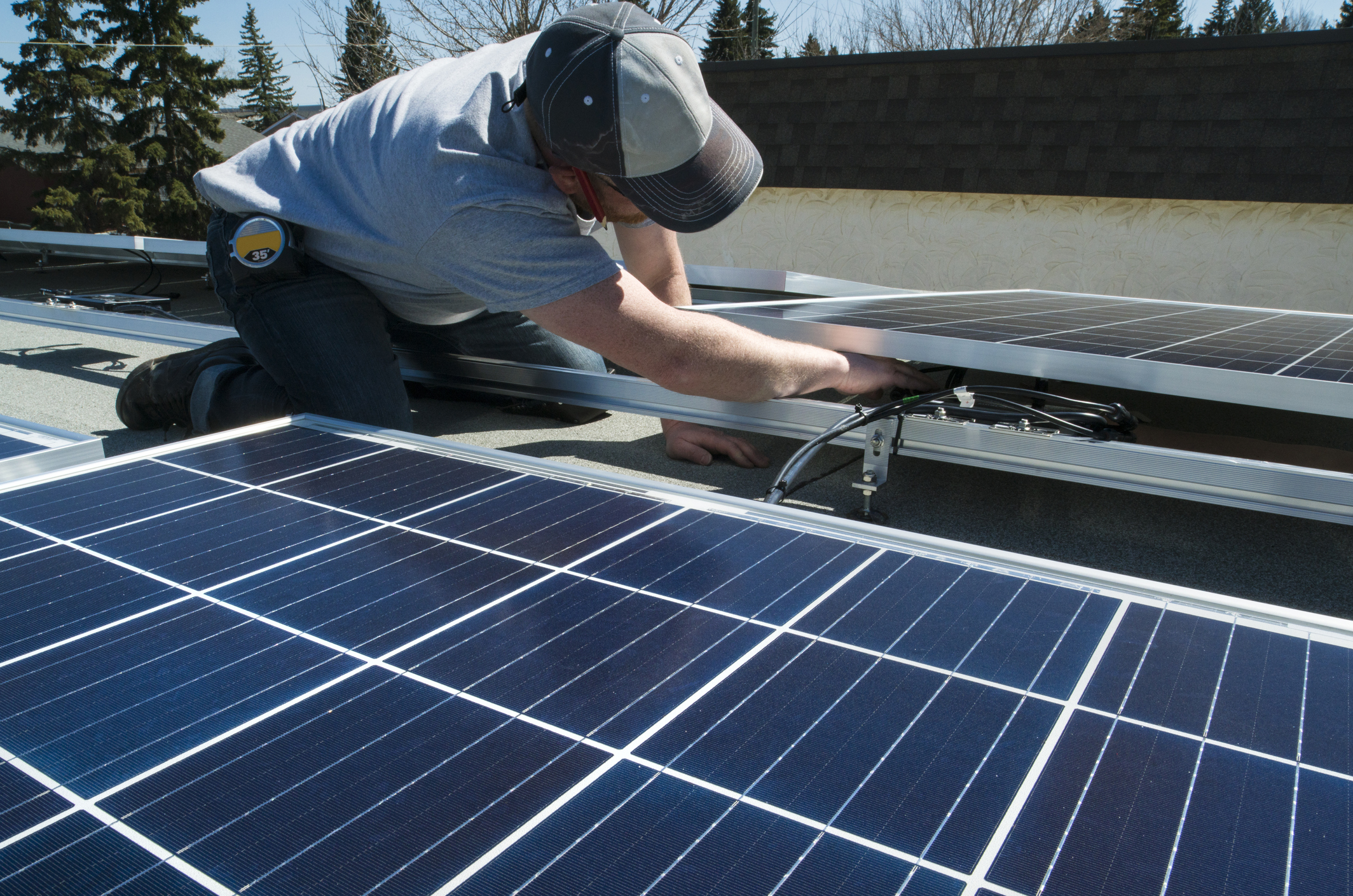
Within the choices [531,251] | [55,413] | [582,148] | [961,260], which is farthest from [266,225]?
[961,260]

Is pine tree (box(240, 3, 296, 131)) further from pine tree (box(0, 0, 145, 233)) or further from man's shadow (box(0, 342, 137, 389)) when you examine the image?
man's shadow (box(0, 342, 137, 389))

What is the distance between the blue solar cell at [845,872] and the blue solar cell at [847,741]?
0.05 meters

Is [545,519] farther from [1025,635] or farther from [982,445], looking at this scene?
[982,445]

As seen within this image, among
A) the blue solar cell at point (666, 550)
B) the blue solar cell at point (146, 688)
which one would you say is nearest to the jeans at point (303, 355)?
the blue solar cell at point (666, 550)

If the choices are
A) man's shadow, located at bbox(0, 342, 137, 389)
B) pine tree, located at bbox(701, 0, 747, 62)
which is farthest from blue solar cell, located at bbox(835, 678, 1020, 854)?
pine tree, located at bbox(701, 0, 747, 62)

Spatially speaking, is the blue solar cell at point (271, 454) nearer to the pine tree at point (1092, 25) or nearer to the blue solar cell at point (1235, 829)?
the blue solar cell at point (1235, 829)

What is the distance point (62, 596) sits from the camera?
1420 mm

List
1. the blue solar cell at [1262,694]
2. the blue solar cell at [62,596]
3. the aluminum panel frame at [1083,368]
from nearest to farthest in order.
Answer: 1. the blue solar cell at [1262,694]
2. the blue solar cell at [62,596]
3. the aluminum panel frame at [1083,368]

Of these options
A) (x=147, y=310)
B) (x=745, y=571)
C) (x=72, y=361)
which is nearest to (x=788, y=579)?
(x=745, y=571)

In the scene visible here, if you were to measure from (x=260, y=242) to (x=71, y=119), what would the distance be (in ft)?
108

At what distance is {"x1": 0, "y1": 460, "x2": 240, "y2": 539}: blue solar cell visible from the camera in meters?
1.73

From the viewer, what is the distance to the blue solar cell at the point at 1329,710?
103 centimetres

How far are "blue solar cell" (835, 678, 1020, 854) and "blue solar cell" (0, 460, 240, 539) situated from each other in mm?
1525

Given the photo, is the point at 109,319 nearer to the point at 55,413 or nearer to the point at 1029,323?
the point at 55,413
